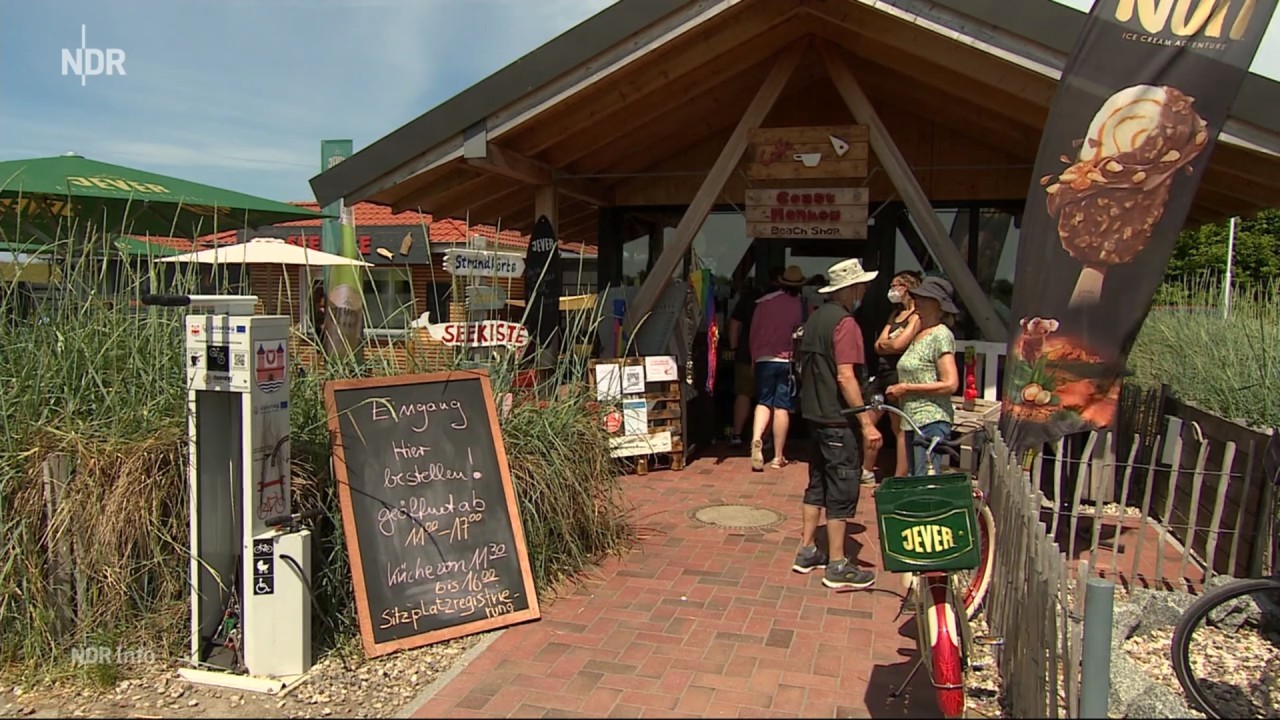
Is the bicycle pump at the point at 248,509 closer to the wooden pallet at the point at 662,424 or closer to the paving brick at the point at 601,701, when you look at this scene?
the paving brick at the point at 601,701

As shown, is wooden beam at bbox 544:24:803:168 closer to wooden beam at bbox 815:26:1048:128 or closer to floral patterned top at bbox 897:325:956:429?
wooden beam at bbox 815:26:1048:128

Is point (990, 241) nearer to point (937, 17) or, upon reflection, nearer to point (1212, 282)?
point (1212, 282)

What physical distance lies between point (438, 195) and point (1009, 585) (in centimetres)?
621

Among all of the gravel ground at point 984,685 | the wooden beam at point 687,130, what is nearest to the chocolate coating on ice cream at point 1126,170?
the gravel ground at point 984,685

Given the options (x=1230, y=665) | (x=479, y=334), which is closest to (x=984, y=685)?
(x=1230, y=665)

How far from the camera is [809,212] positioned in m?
7.30

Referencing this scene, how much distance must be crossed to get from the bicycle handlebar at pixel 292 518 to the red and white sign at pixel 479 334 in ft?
3.92

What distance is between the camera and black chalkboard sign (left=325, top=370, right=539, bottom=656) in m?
3.98

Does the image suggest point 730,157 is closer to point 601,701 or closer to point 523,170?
point 523,170

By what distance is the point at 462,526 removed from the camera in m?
4.27

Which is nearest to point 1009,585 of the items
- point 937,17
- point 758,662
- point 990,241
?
point 758,662

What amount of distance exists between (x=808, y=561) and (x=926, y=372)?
1313mm

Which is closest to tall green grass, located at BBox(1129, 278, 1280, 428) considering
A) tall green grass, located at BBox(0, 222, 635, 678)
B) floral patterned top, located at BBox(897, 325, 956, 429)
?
floral patterned top, located at BBox(897, 325, 956, 429)

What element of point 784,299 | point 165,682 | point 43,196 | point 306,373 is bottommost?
point 165,682
